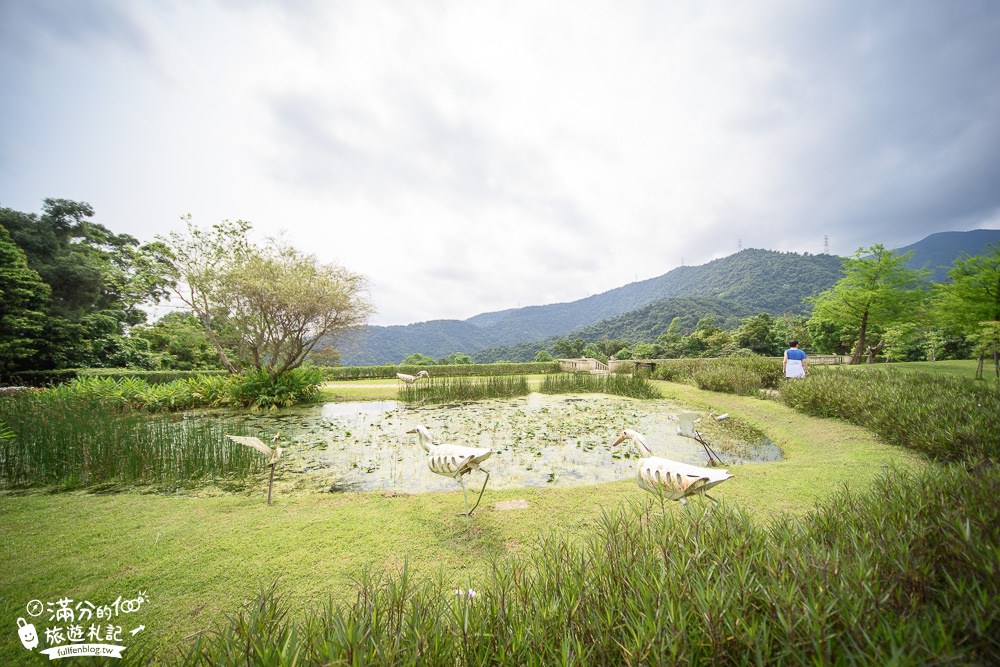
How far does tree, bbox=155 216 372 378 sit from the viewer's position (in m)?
12.3

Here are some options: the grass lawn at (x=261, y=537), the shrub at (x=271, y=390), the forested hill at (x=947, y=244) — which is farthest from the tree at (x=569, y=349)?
the forested hill at (x=947, y=244)

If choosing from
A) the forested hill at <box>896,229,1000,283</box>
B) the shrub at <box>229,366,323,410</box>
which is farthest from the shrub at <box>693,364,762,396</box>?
the forested hill at <box>896,229,1000,283</box>

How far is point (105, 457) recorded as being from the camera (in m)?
4.69

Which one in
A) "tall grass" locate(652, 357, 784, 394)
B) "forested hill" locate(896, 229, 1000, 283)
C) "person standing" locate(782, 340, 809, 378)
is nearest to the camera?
"person standing" locate(782, 340, 809, 378)

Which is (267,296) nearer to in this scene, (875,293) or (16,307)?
(16,307)

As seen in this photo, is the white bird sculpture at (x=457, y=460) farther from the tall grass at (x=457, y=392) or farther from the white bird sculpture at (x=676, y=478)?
the tall grass at (x=457, y=392)

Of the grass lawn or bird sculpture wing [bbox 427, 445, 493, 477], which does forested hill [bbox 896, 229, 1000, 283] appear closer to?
the grass lawn

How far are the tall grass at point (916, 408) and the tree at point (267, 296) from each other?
13.9 m

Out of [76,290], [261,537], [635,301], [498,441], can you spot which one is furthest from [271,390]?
[635,301]

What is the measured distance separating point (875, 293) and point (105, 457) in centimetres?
2687

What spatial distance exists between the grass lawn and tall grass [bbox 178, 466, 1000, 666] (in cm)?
68

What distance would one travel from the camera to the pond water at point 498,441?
5047 mm

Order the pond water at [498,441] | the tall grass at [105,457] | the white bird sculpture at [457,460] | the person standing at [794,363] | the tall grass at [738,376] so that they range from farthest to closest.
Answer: the tall grass at [738,376] → the person standing at [794,363] → the pond water at [498,441] → the tall grass at [105,457] → the white bird sculpture at [457,460]

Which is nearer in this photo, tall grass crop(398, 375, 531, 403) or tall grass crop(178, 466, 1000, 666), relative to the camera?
tall grass crop(178, 466, 1000, 666)
